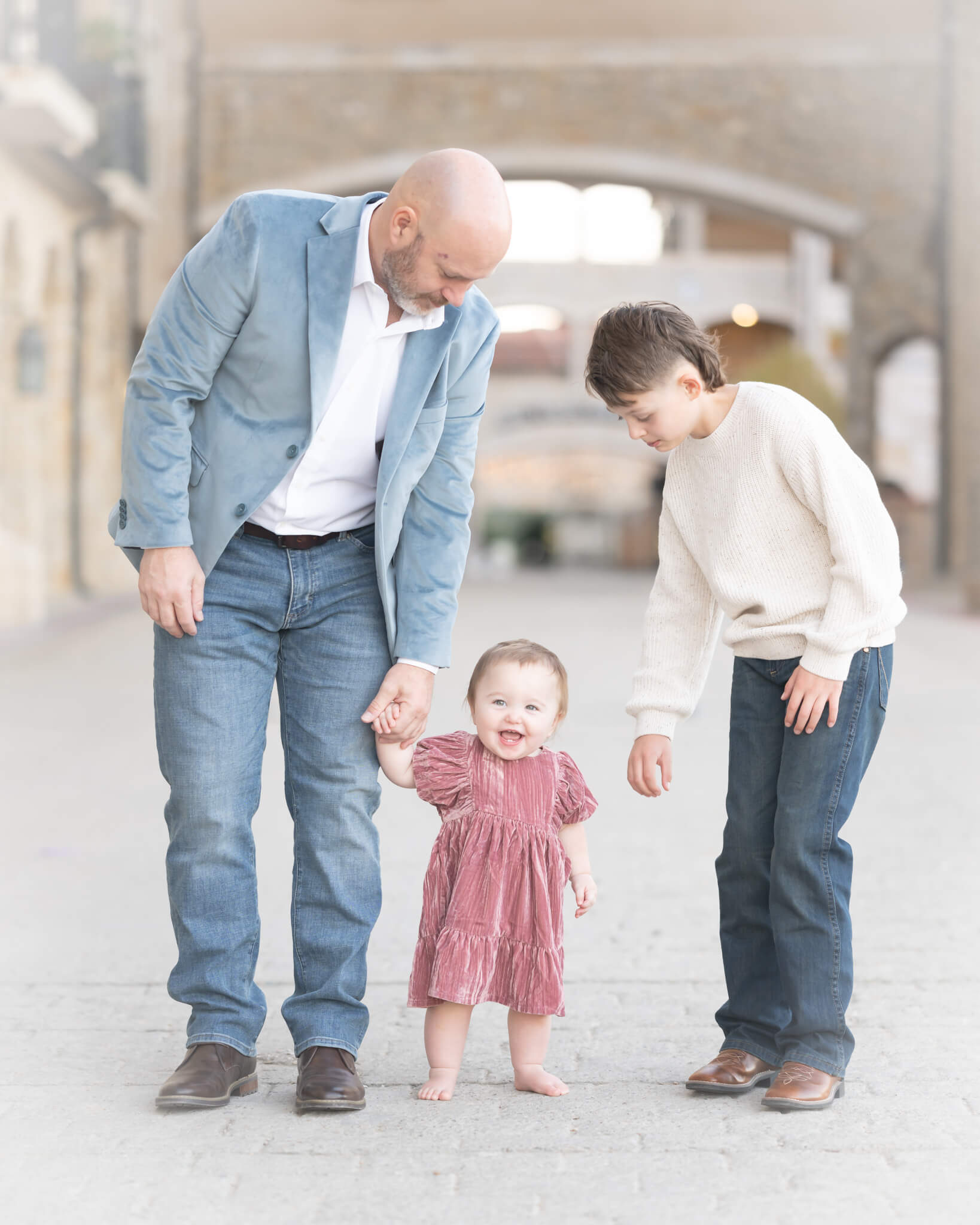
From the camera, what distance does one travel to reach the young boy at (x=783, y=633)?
9.38 ft

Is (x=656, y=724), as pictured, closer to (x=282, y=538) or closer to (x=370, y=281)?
(x=282, y=538)

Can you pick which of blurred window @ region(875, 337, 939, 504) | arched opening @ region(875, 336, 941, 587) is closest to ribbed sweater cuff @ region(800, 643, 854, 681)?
arched opening @ region(875, 336, 941, 587)

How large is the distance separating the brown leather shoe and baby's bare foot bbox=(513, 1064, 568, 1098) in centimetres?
37

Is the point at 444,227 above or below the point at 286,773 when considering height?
above

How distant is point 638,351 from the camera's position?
2857 millimetres

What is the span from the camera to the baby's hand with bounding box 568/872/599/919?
2.97 m

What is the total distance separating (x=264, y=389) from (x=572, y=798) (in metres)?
0.92

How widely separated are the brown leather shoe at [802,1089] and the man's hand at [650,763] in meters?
0.55

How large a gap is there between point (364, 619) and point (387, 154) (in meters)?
19.5

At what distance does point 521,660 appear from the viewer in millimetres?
2941

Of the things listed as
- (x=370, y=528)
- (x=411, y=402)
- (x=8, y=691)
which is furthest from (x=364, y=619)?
(x=8, y=691)

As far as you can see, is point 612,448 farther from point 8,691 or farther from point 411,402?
point 411,402

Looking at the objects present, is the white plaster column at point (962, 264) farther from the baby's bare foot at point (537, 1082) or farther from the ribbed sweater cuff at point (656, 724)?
the baby's bare foot at point (537, 1082)

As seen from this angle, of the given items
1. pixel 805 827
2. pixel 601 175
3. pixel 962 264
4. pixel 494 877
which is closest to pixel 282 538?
pixel 494 877
